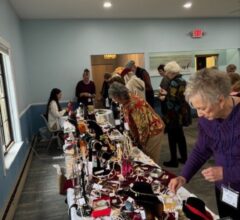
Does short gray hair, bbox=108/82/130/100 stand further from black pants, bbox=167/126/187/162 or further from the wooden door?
the wooden door

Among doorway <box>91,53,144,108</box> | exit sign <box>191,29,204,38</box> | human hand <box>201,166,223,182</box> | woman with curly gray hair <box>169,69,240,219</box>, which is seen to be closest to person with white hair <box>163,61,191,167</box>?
woman with curly gray hair <box>169,69,240,219</box>

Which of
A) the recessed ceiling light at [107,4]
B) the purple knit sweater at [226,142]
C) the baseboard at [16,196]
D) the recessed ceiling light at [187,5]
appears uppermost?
the recessed ceiling light at [107,4]

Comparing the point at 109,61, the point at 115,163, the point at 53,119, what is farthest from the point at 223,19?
the point at 115,163

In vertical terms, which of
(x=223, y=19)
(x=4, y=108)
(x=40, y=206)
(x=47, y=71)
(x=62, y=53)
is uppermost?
(x=223, y=19)

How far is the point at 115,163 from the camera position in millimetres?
2062

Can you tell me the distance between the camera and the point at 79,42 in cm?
640

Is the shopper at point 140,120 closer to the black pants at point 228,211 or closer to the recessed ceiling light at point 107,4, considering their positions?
the black pants at point 228,211

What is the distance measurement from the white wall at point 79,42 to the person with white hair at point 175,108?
318 centimetres

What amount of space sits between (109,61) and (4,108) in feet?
18.4

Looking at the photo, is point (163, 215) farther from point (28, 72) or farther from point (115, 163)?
point (28, 72)

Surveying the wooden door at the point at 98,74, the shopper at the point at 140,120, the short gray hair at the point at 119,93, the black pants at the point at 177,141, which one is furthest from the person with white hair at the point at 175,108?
the wooden door at the point at 98,74

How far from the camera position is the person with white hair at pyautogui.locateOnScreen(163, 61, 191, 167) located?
3656mm

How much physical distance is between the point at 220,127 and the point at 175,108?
2.51 meters

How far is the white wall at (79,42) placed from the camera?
618 cm
